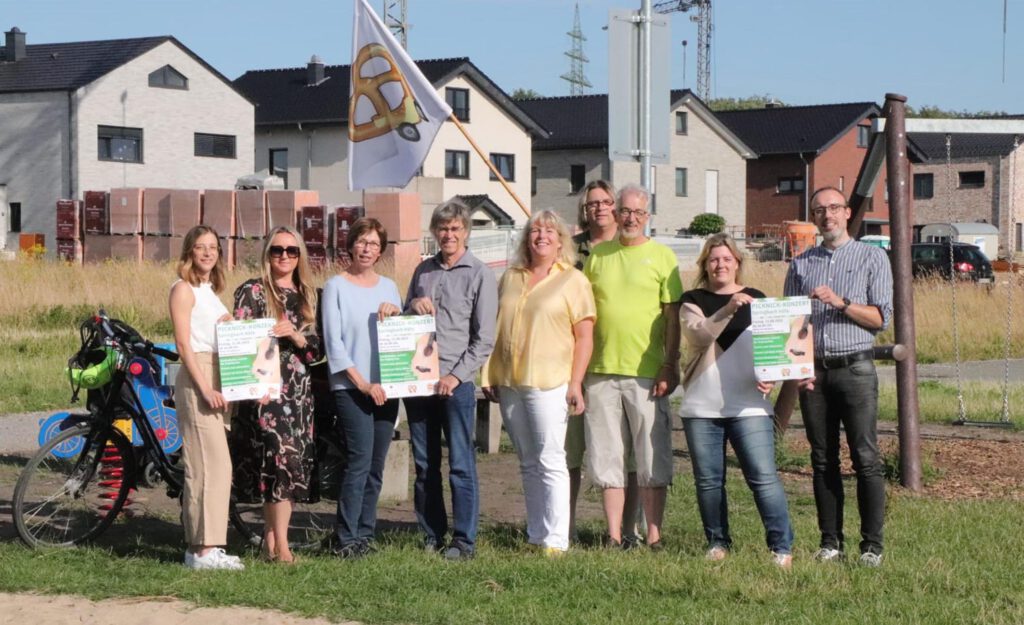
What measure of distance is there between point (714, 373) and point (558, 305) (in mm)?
863

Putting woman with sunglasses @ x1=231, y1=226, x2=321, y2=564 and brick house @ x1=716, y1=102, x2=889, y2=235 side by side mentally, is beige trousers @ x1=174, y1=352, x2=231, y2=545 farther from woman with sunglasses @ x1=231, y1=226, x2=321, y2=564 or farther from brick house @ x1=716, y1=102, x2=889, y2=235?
brick house @ x1=716, y1=102, x2=889, y2=235

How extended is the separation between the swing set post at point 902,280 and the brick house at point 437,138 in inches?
1884

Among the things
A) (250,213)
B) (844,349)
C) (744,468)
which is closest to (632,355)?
(744,468)

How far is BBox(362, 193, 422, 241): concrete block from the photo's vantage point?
36469mm

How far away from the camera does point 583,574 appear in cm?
670

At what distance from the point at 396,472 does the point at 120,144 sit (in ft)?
157

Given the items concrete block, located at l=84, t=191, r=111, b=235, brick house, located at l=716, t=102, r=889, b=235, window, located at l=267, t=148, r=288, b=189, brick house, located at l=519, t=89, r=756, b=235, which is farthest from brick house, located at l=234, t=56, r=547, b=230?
concrete block, located at l=84, t=191, r=111, b=235

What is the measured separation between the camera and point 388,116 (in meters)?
11.6

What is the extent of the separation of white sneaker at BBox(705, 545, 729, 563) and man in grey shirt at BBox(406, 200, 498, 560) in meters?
1.24

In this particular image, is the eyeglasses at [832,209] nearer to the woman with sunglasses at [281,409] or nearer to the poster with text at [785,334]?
the poster with text at [785,334]

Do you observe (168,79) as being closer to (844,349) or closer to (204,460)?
(204,460)

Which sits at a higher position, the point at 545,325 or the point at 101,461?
the point at 545,325

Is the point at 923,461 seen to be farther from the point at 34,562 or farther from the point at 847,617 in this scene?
the point at 34,562

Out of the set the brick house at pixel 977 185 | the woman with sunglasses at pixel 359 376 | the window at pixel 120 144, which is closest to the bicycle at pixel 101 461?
the woman with sunglasses at pixel 359 376
